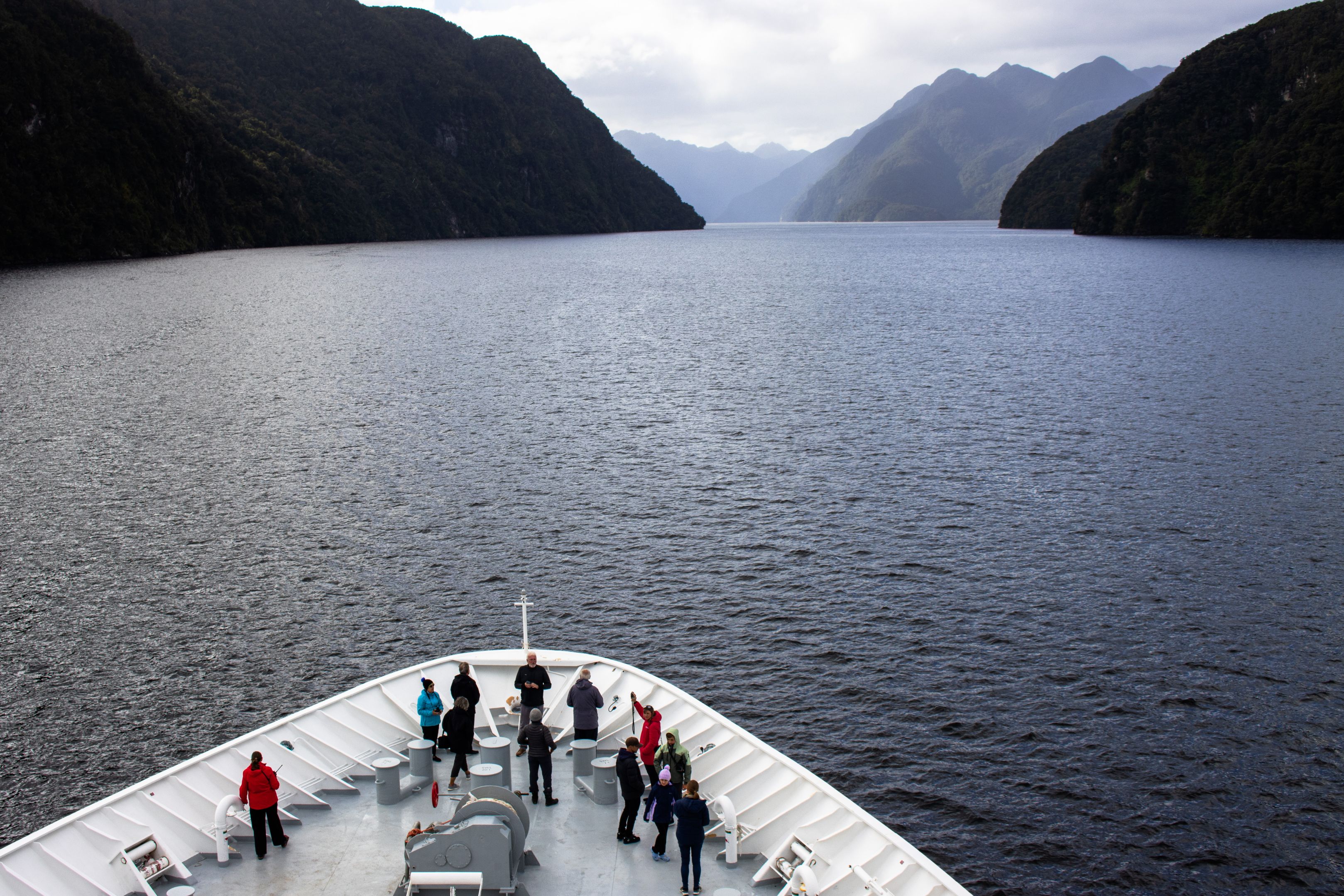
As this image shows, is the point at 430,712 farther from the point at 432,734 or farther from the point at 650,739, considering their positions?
the point at 650,739

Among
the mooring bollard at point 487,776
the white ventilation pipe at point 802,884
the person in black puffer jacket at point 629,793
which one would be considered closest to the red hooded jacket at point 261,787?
the mooring bollard at point 487,776

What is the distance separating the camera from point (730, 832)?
55.2ft

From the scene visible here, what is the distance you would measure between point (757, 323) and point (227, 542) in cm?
Answer: 8285

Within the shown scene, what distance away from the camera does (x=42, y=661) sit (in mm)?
30922

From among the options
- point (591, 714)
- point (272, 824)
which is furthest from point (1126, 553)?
point (272, 824)

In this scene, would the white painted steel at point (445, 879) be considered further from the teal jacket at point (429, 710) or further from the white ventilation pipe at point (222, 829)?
the teal jacket at point (429, 710)

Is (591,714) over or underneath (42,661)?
over

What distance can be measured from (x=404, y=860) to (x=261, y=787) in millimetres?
2814

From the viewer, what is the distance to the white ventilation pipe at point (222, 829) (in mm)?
16891

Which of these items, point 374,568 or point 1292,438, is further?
point 1292,438

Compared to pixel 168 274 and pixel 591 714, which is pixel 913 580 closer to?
pixel 591 714

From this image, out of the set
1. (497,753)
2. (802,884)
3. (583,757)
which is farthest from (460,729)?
(802,884)

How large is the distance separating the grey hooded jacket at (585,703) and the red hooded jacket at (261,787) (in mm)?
5977

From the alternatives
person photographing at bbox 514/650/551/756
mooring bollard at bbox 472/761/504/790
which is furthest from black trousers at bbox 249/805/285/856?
person photographing at bbox 514/650/551/756
